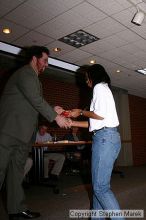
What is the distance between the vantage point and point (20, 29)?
4.59 metres

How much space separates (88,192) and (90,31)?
2922 millimetres

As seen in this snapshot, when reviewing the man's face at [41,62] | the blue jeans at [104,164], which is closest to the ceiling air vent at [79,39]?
the man's face at [41,62]

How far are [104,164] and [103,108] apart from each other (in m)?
0.45

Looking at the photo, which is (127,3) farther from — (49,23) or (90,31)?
(49,23)

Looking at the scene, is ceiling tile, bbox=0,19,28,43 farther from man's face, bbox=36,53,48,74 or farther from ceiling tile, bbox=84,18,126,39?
man's face, bbox=36,53,48,74

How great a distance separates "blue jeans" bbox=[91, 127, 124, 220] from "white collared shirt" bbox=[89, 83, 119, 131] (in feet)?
0.19

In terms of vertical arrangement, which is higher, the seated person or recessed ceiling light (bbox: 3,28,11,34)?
recessed ceiling light (bbox: 3,28,11,34)

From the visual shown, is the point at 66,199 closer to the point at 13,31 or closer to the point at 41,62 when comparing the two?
the point at 41,62

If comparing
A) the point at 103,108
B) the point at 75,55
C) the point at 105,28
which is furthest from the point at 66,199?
the point at 75,55

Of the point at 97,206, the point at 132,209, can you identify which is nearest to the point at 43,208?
the point at 97,206

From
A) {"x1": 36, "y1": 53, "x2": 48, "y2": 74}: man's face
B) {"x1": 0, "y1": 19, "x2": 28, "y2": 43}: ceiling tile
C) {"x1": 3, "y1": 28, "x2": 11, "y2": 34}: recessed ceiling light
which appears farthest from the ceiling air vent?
{"x1": 36, "y1": 53, "x2": 48, "y2": 74}: man's face

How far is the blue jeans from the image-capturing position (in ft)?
6.31

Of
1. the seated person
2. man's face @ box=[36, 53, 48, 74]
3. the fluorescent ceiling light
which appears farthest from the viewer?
the fluorescent ceiling light

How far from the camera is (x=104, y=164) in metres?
1.93
